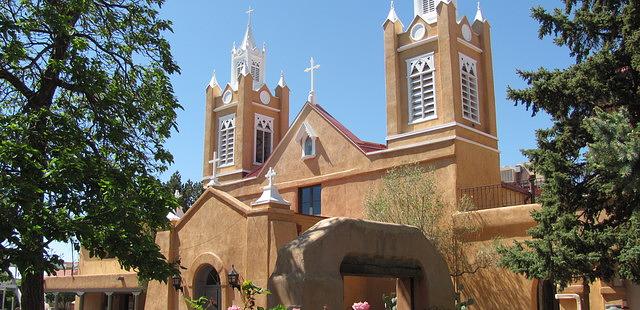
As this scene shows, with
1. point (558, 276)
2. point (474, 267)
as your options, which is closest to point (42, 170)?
point (558, 276)

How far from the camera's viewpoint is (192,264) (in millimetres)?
22438

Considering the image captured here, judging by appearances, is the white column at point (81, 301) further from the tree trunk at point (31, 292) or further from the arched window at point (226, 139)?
the tree trunk at point (31, 292)

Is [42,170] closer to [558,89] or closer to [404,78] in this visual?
[558,89]

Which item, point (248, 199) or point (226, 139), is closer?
point (248, 199)

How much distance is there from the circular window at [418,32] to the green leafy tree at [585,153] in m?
9.70

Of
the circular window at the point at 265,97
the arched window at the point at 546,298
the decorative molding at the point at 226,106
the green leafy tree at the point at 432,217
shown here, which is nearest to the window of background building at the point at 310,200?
the green leafy tree at the point at 432,217

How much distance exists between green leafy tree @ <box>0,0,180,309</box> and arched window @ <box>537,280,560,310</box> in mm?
12356

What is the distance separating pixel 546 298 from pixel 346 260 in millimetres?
10668

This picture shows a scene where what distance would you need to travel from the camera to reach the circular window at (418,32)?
2481 cm

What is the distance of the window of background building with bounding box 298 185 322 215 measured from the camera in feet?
86.6

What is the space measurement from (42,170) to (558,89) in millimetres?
10911

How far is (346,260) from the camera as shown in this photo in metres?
11.8

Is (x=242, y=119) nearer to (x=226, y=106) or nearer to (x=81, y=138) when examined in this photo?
(x=226, y=106)

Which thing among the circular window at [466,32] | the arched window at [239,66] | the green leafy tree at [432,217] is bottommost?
the green leafy tree at [432,217]
